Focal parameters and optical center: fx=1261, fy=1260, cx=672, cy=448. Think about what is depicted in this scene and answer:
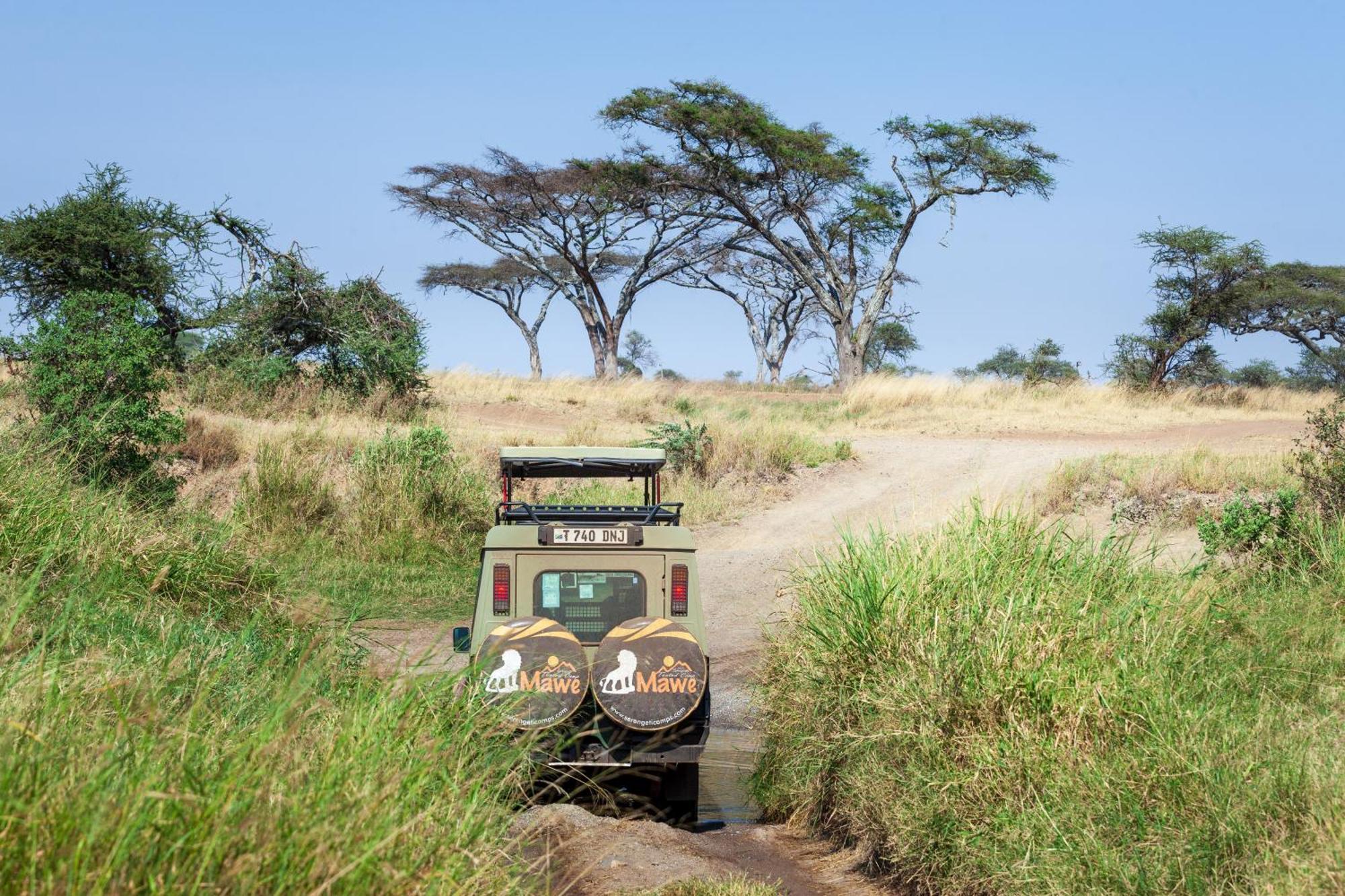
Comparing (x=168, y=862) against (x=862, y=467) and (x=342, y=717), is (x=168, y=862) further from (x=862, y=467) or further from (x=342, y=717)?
(x=862, y=467)

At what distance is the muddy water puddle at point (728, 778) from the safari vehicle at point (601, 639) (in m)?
0.67

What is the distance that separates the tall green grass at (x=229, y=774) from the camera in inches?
106

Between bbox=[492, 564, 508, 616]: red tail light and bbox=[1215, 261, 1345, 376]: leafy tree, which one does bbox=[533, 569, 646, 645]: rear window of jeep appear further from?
bbox=[1215, 261, 1345, 376]: leafy tree

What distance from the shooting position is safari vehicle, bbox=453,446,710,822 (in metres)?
6.10

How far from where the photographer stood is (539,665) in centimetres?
611

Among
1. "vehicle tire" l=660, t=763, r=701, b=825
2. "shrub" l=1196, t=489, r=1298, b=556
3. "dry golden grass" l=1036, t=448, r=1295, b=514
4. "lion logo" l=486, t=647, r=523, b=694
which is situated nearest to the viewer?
"lion logo" l=486, t=647, r=523, b=694

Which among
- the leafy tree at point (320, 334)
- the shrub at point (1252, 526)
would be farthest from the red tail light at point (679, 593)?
the leafy tree at point (320, 334)

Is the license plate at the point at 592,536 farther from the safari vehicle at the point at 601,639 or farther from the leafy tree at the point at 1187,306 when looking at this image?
the leafy tree at the point at 1187,306

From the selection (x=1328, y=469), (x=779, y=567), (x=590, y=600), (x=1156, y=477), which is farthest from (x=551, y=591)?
(x=1156, y=477)

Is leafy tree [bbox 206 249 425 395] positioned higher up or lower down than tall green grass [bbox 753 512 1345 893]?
higher up

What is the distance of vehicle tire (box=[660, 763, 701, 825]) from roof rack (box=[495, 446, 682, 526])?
137cm

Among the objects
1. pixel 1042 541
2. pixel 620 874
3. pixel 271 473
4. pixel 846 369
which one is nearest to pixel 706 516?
pixel 271 473

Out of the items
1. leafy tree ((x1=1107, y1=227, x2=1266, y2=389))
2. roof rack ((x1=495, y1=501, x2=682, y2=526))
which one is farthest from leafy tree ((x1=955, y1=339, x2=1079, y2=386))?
roof rack ((x1=495, y1=501, x2=682, y2=526))

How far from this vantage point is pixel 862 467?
61.4 ft
